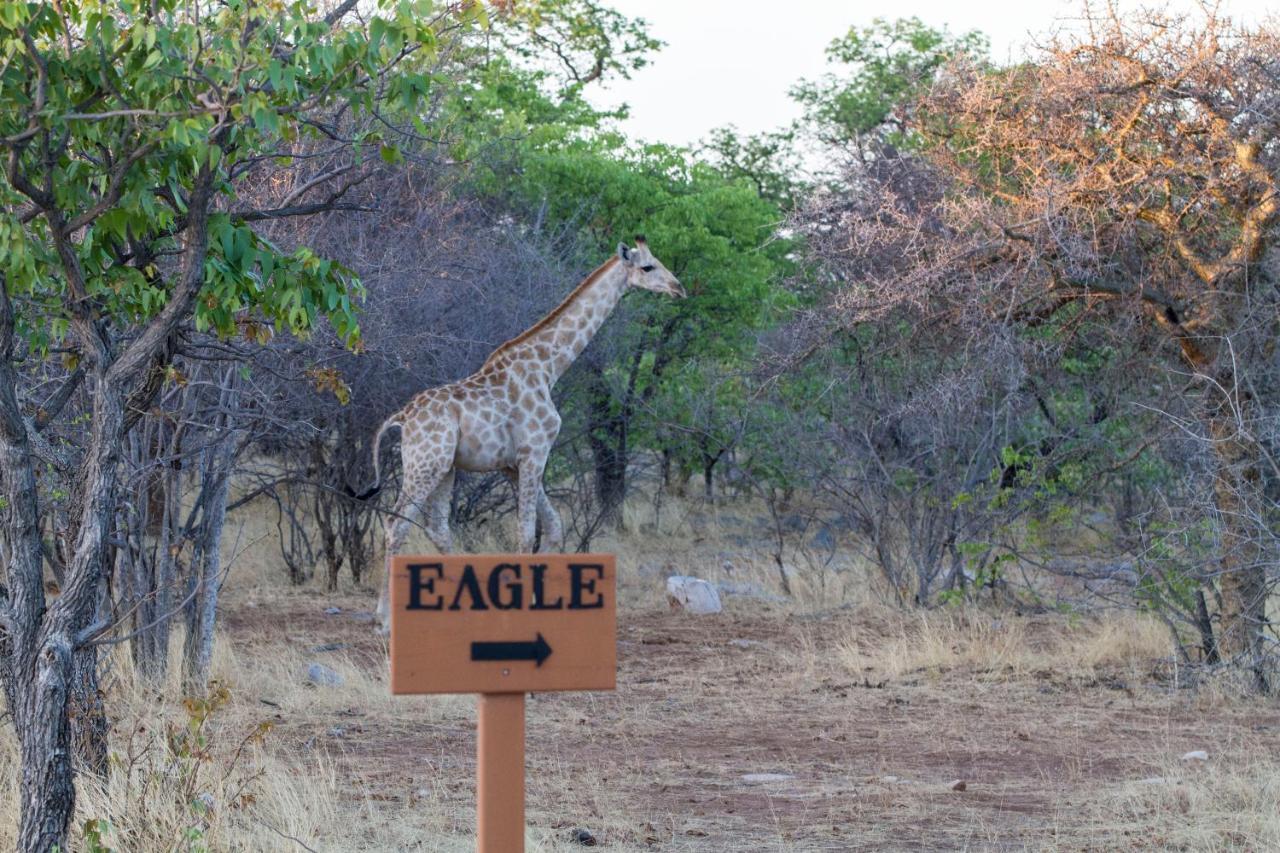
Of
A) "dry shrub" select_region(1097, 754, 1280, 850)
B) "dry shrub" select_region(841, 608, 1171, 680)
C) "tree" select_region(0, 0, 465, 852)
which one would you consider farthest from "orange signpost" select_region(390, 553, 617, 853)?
"dry shrub" select_region(841, 608, 1171, 680)

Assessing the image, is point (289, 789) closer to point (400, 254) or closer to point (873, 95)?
point (400, 254)

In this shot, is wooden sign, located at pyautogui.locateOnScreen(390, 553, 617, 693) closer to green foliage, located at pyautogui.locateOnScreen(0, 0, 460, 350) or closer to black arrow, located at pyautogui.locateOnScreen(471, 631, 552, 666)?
black arrow, located at pyautogui.locateOnScreen(471, 631, 552, 666)

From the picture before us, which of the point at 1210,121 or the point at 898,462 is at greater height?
the point at 1210,121

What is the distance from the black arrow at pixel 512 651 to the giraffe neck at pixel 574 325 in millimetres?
8400

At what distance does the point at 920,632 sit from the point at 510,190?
8543mm

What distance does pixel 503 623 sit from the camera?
3.39m

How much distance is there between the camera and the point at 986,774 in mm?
7285

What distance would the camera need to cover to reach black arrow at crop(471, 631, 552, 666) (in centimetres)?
338

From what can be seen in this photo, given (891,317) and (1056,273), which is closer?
(1056,273)

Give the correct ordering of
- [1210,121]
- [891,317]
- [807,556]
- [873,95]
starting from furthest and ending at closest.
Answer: [873,95], [807,556], [891,317], [1210,121]

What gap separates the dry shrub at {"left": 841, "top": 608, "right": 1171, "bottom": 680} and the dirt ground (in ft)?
0.23

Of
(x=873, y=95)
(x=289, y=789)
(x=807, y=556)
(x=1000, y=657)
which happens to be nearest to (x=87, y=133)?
(x=289, y=789)

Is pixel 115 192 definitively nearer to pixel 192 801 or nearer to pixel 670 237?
pixel 192 801

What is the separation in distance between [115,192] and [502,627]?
2.22m
